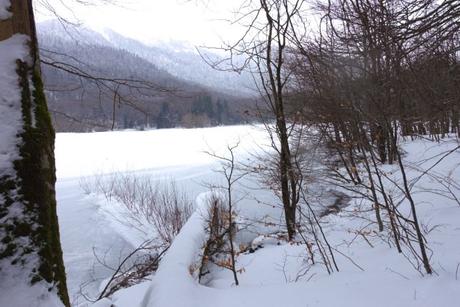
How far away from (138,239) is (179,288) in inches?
283

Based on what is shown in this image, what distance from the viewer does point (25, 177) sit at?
1.63 metres

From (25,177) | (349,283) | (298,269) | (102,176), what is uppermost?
(25,177)

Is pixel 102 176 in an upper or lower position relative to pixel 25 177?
lower

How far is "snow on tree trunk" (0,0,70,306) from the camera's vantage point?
1480 mm

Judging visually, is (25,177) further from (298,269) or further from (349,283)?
(298,269)

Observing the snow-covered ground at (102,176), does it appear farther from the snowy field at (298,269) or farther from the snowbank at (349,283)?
the snowbank at (349,283)

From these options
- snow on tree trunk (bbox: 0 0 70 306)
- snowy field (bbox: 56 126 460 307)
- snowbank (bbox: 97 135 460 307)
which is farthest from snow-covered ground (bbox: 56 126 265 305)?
snow on tree trunk (bbox: 0 0 70 306)

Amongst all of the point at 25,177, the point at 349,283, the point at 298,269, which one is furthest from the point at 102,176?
the point at 25,177

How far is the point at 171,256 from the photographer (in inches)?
168

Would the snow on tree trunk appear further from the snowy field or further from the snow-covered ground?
the snow-covered ground

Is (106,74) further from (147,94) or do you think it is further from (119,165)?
(119,165)

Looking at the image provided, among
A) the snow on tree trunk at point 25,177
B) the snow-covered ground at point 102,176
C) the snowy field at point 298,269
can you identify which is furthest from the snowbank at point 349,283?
the snow-covered ground at point 102,176

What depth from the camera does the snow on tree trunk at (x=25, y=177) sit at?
1480 millimetres

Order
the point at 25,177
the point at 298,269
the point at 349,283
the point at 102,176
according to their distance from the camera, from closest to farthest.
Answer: the point at 25,177 < the point at 349,283 < the point at 298,269 < the point at 102,176
